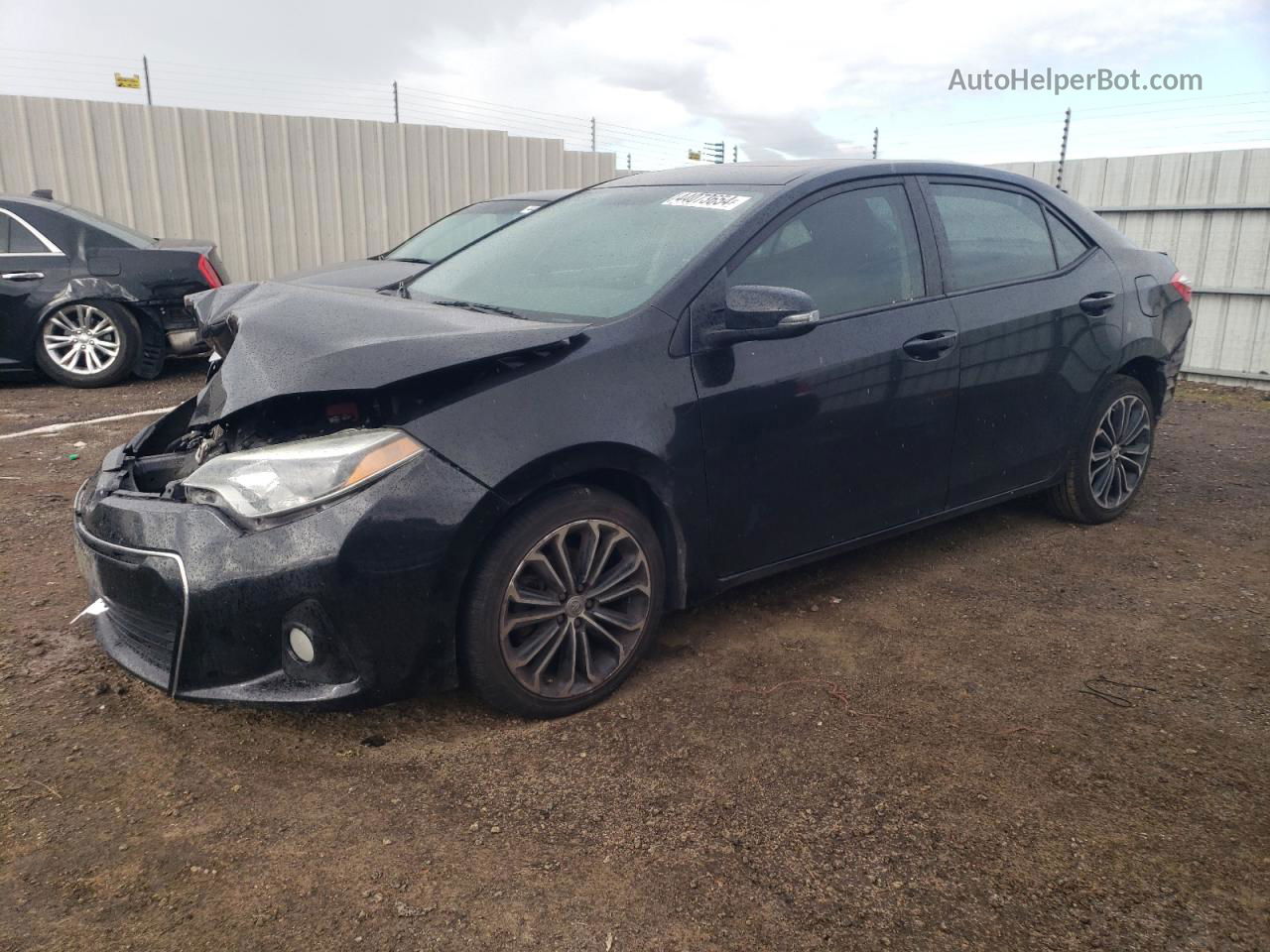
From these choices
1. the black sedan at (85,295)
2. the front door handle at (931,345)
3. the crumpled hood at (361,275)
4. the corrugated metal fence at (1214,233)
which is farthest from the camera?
the corrugated metal fence at (1214,233)

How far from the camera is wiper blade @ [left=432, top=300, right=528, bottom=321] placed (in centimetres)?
317

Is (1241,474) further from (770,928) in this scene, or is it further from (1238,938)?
(770,928)

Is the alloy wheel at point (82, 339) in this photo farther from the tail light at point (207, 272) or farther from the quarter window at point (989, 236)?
the quarter window at point (989, 236)

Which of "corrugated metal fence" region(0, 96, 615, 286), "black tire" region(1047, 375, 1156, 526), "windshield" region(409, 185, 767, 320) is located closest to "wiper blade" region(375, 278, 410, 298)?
"windshield" region(409, 185, 767, 320)

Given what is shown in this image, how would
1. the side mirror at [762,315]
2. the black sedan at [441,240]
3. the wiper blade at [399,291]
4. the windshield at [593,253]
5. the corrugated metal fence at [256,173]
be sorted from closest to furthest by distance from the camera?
the side mirror at [762,315]
the windshield at [593,253]
the wiper blade at [399,291]
the black sedan at [441,240]
the corrugated metal fence at [256,173]

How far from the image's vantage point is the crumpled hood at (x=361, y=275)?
21.6 ft

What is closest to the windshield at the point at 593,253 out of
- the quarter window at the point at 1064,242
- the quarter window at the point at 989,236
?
the quarter window at the point at 989,236

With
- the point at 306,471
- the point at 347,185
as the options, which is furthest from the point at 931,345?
the point at 347,185

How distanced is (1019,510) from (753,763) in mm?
2878

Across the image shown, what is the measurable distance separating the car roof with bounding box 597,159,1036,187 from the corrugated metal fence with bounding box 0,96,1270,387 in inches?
245

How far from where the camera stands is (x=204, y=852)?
223 centimetres

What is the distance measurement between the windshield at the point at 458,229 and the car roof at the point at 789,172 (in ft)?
12.7

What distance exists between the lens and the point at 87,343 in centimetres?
774

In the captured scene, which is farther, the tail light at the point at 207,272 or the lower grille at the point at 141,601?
the tail light at the point at 207,272
